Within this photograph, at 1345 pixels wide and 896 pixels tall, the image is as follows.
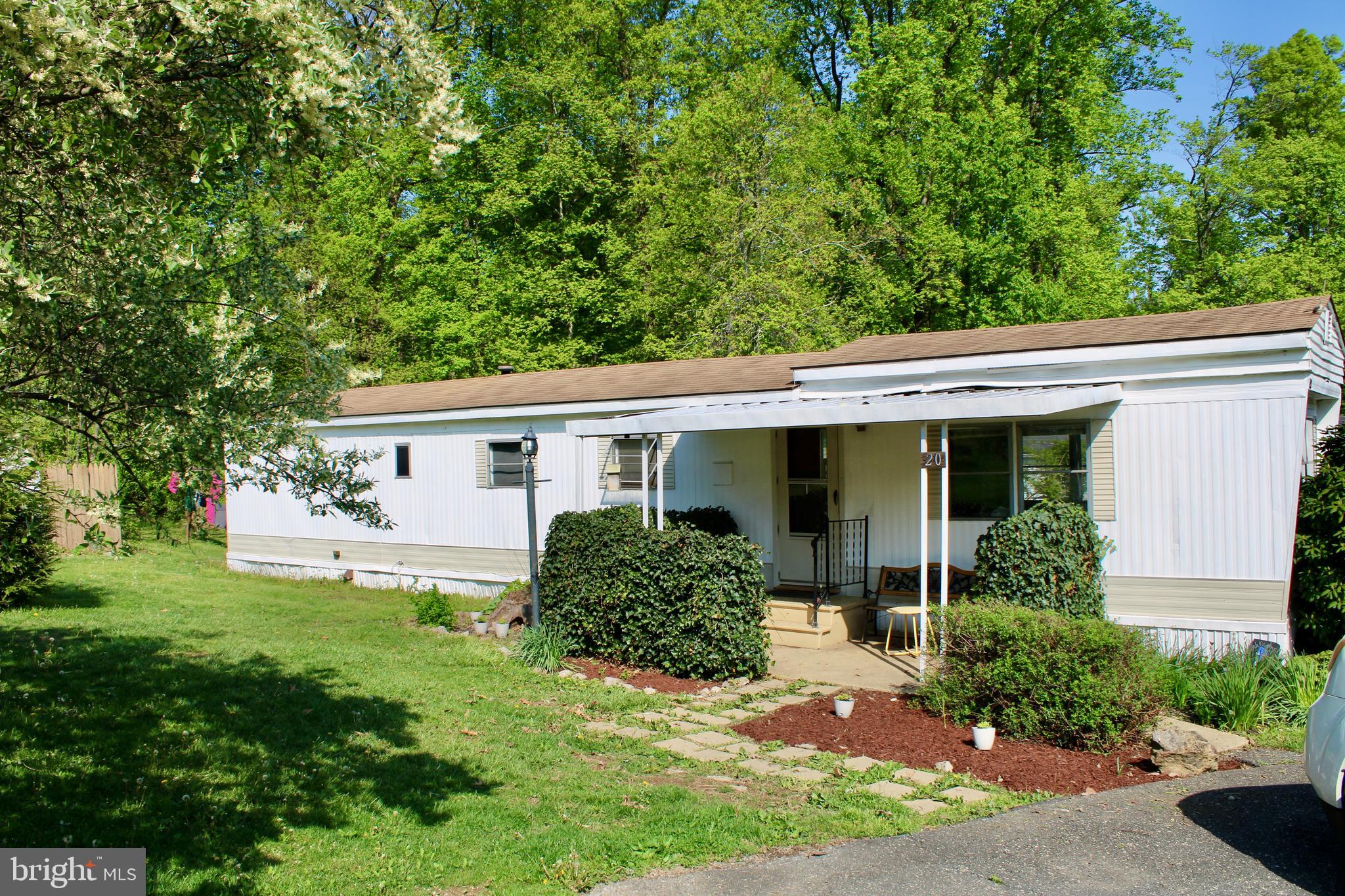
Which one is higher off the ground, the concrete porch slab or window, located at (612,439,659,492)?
window, located at (612,439,659,492)

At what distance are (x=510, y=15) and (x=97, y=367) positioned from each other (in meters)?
30.5

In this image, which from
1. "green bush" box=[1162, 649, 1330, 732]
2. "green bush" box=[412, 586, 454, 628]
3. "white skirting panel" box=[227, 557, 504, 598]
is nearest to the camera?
"green bush" box=[1162, 649, 1330, 732]

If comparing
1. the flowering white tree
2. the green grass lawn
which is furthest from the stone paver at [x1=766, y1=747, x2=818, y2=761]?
the flowering white tree

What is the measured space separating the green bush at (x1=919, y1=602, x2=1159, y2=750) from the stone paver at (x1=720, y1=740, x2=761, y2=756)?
1.61m

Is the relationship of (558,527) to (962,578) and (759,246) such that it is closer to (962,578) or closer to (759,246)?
(962,578)

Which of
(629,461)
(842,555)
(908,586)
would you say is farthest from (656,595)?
(629,461)

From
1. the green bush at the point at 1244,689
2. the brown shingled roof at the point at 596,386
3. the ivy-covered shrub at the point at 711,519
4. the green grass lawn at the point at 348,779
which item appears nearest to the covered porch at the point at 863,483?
the ivy-covered shrub at the point at 711,519

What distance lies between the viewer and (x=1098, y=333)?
10250 millimetres

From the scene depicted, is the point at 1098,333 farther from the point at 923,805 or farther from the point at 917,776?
the point at 923,805

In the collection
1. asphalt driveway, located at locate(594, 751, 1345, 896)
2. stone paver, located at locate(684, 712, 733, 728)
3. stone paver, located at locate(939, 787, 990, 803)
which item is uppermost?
asphalt driveway, located at locate(594, 751, 1345, 896)

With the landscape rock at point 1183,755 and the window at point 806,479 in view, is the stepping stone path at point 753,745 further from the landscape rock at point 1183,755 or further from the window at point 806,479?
the window at point 806,479

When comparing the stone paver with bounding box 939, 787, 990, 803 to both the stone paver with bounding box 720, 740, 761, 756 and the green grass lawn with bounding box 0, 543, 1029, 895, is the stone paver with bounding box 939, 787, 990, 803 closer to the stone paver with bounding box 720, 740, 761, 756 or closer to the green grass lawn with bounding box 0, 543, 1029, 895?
the green grass lawn with bounding box 0, 543, 1029, 895

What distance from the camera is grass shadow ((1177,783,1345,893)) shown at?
15.9ft

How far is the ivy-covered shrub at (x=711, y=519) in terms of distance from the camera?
11.9m
